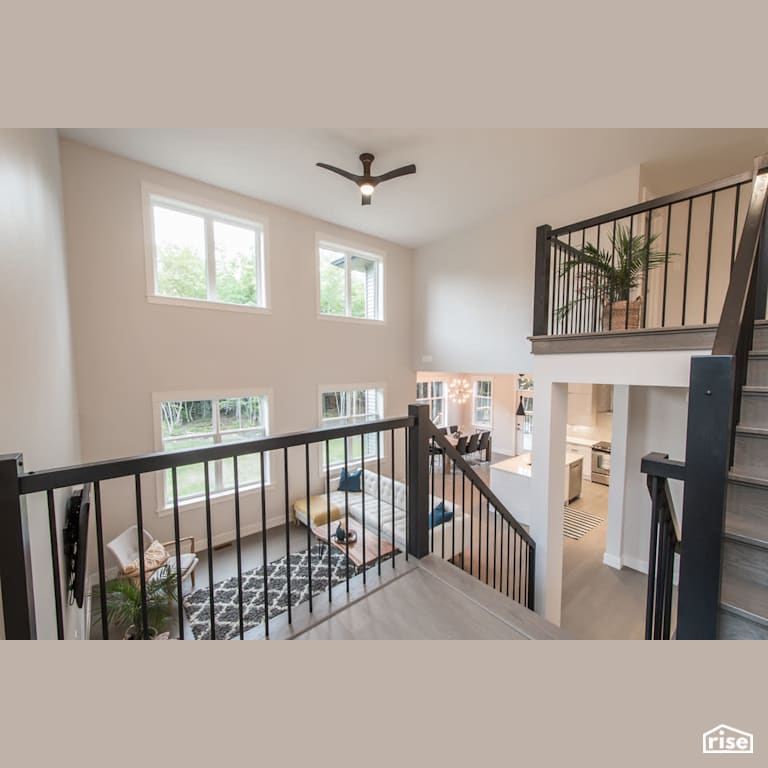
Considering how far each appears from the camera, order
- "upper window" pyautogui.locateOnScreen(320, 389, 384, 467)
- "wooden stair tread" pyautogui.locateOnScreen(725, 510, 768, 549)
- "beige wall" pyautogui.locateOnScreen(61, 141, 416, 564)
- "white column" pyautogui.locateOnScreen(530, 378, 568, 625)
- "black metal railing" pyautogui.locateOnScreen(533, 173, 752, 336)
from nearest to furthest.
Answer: "wooden stair tread" pyautogui.locateOnScreen(725, 510, 768, 549) → "black metal railing" pyautogui.locateOnScreen(533, 173, 752, 336) → "white column" pyautogui.locateOnScreen(530, 378, 568, 625) → "beige wall" pyautogui.locateOnScreen(61, 141, 416, 564) → "upper window" pyautogui.locateOnScreen(320, 389, 384, 467)

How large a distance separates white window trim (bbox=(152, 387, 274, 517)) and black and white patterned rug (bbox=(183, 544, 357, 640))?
1.04 m

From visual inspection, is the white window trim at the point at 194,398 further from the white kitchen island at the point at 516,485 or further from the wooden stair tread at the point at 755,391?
the wooden stair tread at the point at 755,391

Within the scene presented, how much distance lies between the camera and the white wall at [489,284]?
170 inches

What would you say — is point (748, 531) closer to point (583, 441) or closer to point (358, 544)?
point (358, 544)

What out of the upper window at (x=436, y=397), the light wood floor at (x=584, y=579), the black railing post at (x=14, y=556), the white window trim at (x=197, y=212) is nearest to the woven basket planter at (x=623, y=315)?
the light wood floor at (x=584, y=579)

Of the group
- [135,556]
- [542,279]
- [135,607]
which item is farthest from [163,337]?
[542,279]

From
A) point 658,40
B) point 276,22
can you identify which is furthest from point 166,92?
point 658,40

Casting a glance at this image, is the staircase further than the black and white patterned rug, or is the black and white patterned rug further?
the black and white patterned rug

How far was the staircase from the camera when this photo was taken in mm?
1090

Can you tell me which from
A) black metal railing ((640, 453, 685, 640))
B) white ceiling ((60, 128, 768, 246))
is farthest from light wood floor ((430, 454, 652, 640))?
white ceiling ((60, 128, 768, 246))

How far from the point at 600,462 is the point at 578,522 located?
236 cm

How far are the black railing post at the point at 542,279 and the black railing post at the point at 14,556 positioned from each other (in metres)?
3.50

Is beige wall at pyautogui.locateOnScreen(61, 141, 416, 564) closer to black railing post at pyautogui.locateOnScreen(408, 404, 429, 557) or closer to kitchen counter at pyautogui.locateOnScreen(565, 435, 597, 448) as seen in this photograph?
black railing post at pyautogui.locateOnScreen(408, 404, 429, 557)
